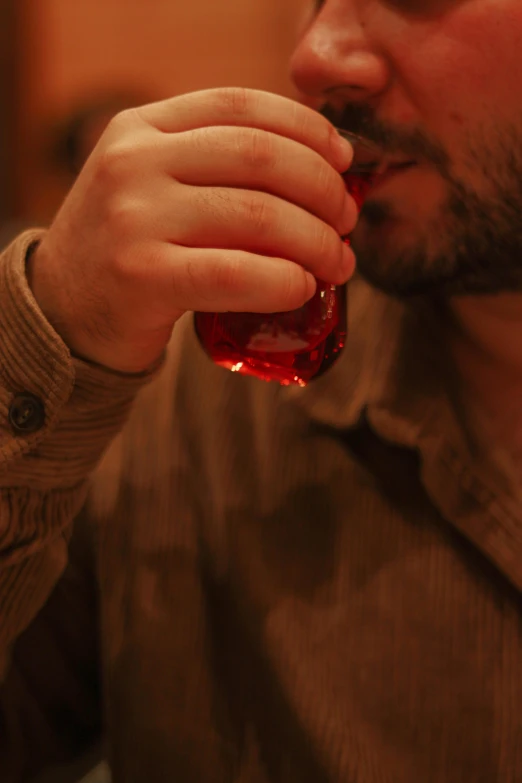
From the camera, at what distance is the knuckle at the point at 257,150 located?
60 cm

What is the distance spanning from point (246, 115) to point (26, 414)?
32cm

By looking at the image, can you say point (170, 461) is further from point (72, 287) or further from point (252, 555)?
point (72, 287)

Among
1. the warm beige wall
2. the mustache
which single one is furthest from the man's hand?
the warm beige wall

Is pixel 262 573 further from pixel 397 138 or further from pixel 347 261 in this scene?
pixel 397 138

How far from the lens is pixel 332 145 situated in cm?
64

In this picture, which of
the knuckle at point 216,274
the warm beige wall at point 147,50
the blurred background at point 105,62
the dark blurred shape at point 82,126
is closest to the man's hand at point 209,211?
the knuckle at point 216,274

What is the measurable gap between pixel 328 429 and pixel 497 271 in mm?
267

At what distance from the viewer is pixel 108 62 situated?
275 cm

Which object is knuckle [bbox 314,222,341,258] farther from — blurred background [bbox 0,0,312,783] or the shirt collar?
blurred background [bbox 0,0,312,783]

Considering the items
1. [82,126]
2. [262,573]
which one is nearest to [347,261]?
[262,573]

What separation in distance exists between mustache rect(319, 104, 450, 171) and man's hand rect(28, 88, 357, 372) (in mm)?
135

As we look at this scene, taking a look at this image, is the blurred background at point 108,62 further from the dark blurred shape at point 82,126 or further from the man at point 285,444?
the man at point 285,444

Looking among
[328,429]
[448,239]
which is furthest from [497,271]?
[328,429]

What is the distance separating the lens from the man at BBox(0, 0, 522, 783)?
62 cm
